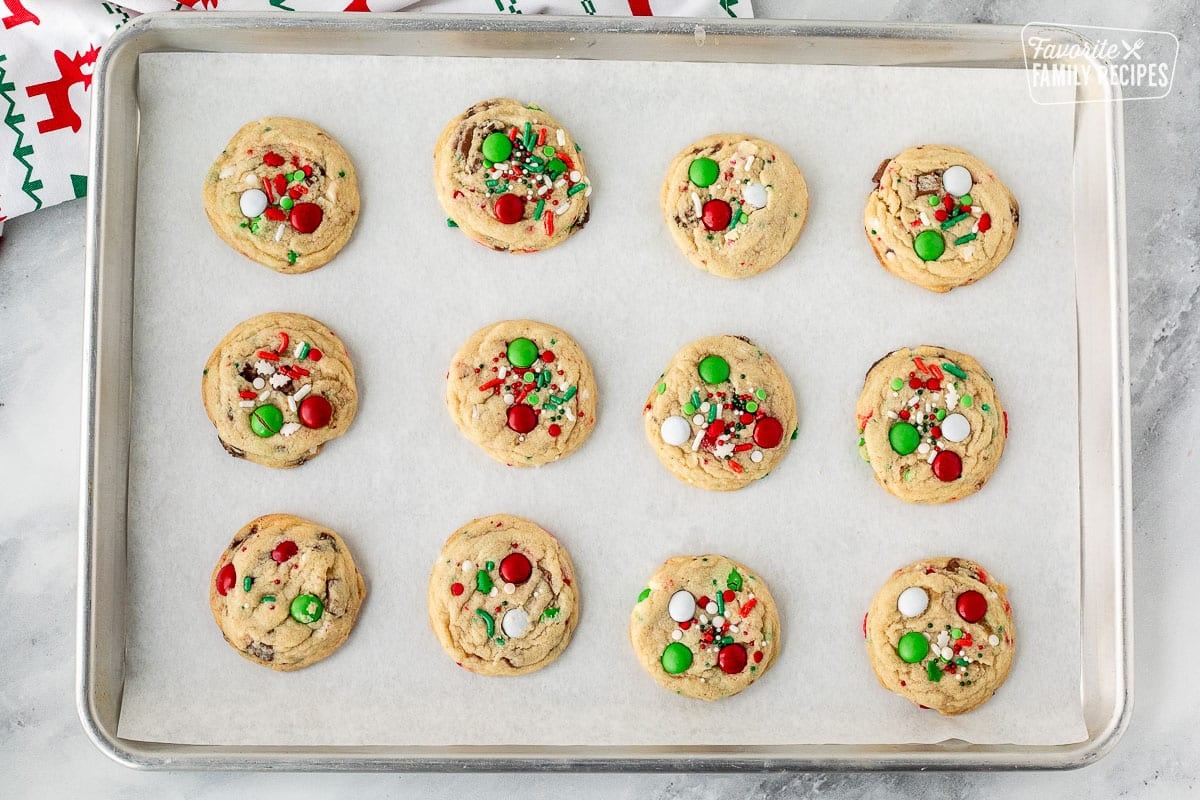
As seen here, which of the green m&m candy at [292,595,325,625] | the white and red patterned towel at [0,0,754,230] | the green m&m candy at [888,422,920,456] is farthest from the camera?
the white and red patterned towel at [0,0,754,230]

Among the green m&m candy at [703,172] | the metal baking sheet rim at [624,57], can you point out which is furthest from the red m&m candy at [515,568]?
the green m&m candy at [703,172]

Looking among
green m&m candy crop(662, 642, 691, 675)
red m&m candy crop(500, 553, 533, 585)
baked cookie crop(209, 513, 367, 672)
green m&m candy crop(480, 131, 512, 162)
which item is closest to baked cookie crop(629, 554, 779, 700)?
green m&m candy crop(662, 642, 691, 675)

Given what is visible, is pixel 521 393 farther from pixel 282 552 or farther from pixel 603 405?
pixel 282 552

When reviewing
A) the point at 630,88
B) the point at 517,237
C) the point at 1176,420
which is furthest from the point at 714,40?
the point at 1176,420

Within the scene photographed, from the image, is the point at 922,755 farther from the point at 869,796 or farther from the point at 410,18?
the point at 410,18

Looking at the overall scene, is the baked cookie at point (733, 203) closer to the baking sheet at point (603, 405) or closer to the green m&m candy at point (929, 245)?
the baking sheet at point (603, 405)

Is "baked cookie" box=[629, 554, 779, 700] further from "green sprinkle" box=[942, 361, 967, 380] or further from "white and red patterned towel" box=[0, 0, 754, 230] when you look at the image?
"white and red patterned towel" box=[0, 0, 754, 230]
